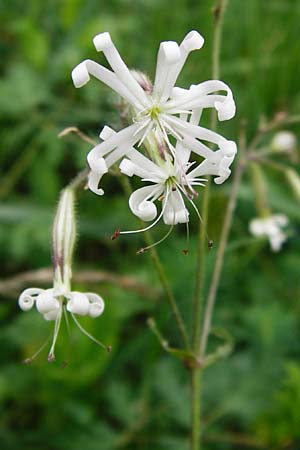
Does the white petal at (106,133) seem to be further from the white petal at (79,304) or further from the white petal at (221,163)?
the white petal at (79,304)

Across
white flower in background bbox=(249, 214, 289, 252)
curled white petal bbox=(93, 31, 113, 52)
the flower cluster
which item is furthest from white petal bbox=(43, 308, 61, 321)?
white flower in background bbox=(249, 214, 289, 252)

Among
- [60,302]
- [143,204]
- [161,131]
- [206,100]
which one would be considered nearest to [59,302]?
[60,302]

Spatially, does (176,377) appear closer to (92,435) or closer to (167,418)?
(167,418)

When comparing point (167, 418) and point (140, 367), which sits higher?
point (140, 367)

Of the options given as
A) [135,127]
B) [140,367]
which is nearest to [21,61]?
[140,367]

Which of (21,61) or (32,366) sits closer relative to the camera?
(32,366)

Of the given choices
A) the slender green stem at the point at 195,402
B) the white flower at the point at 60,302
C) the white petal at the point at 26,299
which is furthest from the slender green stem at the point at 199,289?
the white petal at the point at 26,299

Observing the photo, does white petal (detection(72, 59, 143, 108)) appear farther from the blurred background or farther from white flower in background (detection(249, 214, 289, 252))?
white flower in background (detection(249, 214, 289, 252))

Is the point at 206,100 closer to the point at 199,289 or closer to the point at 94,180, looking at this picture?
Result: the point at 94,180
